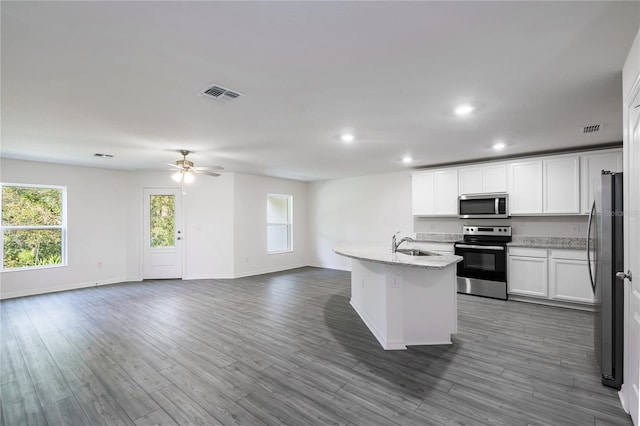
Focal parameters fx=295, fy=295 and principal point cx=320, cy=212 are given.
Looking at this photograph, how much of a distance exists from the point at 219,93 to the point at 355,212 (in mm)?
5387

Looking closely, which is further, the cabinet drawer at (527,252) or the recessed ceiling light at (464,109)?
the cabinet drawer at (527,252)

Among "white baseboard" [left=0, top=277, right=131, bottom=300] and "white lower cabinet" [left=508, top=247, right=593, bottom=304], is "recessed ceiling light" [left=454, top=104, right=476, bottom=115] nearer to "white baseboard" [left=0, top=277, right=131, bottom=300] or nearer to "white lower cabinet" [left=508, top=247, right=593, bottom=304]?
"white lower cabinet" [left=508, top=247, right=593, bottom=304]

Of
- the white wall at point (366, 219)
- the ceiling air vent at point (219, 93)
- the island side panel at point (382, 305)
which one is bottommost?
the island side panel at point (382, 305)

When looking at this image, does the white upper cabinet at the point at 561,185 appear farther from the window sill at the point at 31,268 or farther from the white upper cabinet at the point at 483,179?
the window sill at the point at 31,268

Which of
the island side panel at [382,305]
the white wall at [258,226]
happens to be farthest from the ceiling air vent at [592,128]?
the white wall at [258,226]

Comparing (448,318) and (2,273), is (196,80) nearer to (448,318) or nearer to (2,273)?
(448,318)

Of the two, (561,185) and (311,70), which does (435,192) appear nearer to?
(561,185)

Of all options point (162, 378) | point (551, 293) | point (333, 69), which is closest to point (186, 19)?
point (333, 69)

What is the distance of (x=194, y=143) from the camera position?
164 inches

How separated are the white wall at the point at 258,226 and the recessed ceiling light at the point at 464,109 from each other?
5046 millimetres

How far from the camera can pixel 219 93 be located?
100.0 inches

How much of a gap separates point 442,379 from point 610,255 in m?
1.63

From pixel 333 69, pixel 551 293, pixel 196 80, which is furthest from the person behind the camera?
pixel 551 293

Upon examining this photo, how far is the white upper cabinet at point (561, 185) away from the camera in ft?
14.5
